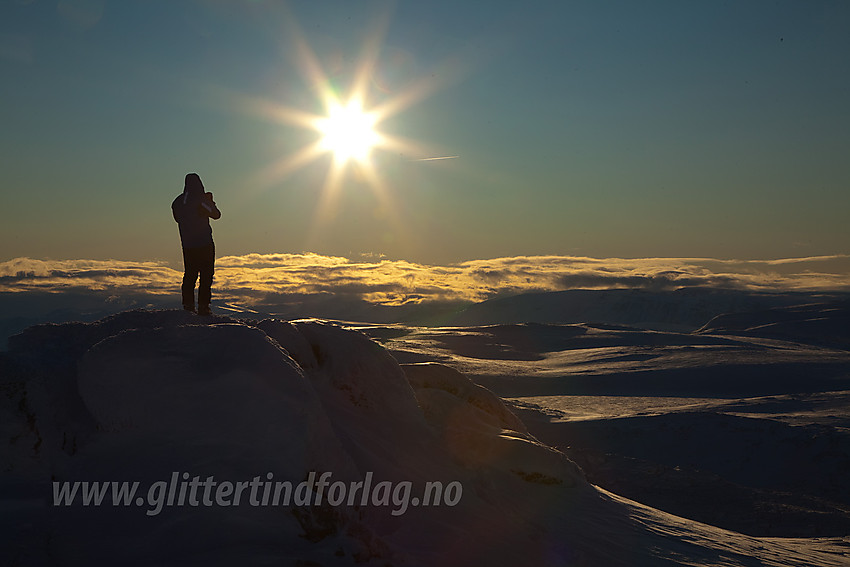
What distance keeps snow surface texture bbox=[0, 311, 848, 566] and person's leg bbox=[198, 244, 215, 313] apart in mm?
863

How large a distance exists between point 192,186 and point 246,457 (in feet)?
15.8

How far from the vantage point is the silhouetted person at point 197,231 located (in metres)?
9.40

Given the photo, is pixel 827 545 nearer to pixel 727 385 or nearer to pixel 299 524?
pixel 299 524

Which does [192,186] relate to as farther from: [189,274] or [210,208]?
[189,274]

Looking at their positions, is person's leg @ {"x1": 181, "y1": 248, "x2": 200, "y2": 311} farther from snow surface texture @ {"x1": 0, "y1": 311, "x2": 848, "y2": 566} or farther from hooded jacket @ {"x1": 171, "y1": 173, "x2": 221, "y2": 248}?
snow surface texture @ {"x1": 0, "y1": 311, "x2": 848, "y2": 566}

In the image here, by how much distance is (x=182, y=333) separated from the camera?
7320mm

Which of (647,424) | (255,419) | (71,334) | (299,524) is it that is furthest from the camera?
(647,424)

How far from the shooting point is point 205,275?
9.67 meters

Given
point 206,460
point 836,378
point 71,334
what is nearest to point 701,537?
point 206,460

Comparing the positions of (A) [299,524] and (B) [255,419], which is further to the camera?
(B) [255,419]

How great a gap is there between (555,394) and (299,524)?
46482mm

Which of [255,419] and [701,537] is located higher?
[255,419]

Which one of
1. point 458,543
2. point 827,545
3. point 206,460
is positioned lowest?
point 827,545

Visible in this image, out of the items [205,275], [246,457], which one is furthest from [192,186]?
[246,457]
